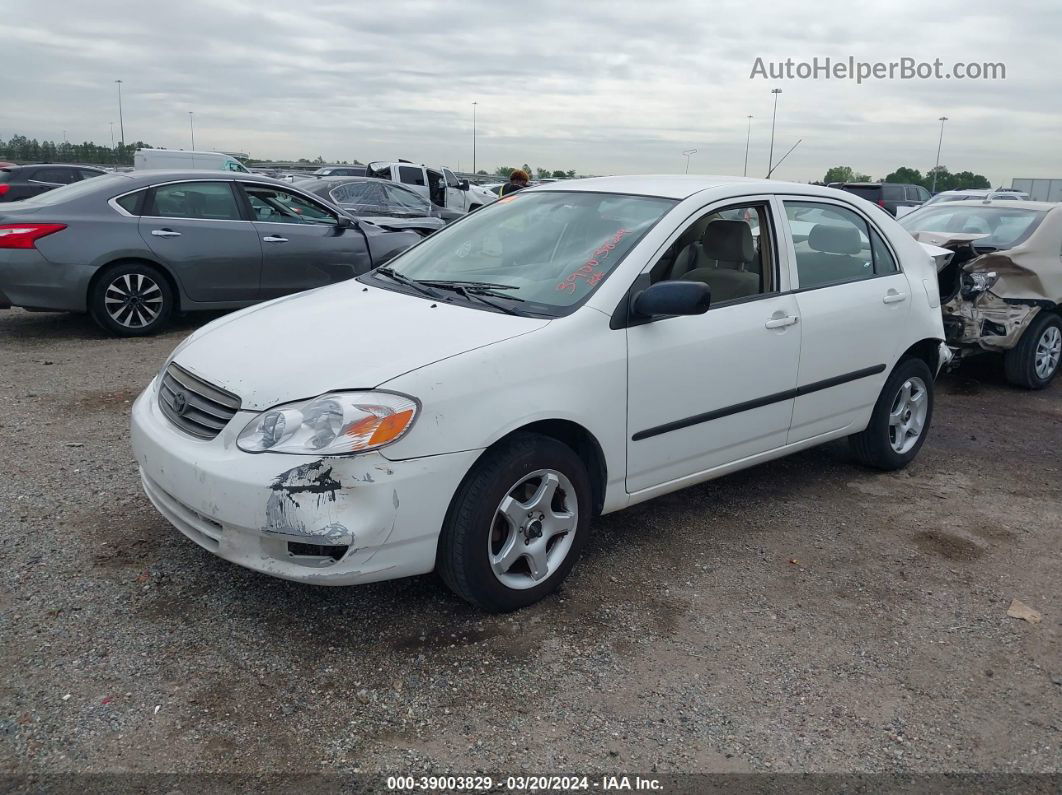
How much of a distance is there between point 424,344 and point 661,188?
1632mm

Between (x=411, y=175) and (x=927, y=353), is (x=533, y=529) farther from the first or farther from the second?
(x=411, y=175)

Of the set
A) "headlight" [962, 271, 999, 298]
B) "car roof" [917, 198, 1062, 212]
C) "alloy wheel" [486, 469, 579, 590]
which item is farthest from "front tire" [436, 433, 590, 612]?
"car roof" [917, 198, 1062, 212]

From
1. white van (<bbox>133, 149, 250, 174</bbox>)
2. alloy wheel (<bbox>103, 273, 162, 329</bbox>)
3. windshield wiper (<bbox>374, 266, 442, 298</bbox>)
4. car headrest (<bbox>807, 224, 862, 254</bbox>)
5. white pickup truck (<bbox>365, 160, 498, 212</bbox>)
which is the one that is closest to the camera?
windshield wiper (<bbox>374, 266, 442, 298</bbox>)

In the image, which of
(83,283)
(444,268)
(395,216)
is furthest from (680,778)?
(395,216)

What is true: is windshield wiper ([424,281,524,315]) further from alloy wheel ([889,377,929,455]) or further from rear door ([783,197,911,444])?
alloy wheel ([889,377,929,455])

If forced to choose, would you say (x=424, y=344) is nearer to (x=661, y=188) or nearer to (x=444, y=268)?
(x=444, y=268)

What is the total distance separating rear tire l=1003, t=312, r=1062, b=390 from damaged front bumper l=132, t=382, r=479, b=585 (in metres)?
6.01

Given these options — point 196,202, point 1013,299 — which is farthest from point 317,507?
point 1013,299

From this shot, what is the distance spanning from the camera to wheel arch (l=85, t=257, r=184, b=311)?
758cm

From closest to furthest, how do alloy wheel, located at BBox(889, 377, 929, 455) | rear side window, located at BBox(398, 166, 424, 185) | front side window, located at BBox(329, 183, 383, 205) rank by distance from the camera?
alloy wheel, located at BBox(889, 377, 929, 455) < front side window, located at BBox(329, 183, 383, 205) < rear side window, located at BBox(398, 166, 424, 185)

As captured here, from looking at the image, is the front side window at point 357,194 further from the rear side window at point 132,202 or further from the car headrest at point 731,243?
the car headrest at point 731,243

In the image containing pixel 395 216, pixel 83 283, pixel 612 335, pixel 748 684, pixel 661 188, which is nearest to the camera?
pixel 748 684

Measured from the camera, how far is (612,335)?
11.5ft

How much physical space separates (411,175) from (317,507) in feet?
63.3
